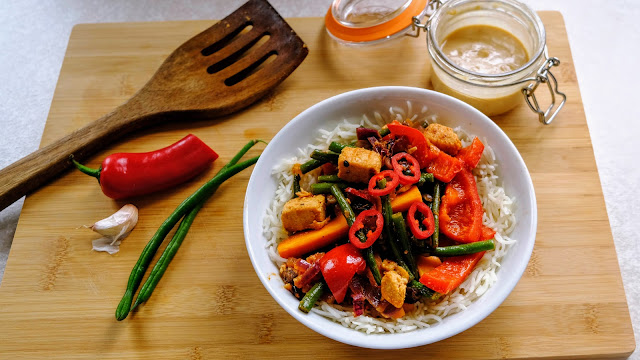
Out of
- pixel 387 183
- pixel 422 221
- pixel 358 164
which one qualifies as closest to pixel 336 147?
pixel 358 164

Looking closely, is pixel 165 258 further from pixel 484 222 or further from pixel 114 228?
pixel 484 222

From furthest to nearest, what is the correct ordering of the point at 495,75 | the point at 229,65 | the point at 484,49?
the point at 229,65
the point at 484,49
the point at 495,75

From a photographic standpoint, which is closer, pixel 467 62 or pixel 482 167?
pixel 482 167

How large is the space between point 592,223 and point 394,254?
1.39 metres

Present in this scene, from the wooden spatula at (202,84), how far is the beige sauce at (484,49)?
106 centimetres

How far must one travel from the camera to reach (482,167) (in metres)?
3.11

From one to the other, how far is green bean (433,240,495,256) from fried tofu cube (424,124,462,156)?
57 centimetres

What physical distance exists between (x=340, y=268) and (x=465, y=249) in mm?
667

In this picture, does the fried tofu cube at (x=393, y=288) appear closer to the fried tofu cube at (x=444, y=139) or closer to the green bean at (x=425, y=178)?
the green bean at (x=425, y=178)

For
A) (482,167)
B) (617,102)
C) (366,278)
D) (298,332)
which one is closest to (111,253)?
(298,332)

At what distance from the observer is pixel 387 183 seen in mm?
2811

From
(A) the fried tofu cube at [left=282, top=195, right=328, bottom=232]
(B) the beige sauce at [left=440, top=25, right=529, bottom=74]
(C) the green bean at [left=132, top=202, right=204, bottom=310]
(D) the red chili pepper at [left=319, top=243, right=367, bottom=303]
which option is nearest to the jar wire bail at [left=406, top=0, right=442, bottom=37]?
(B) the beige sauce at [left=440, top=25, right=529, bottom=74]

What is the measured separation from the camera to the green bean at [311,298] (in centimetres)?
272

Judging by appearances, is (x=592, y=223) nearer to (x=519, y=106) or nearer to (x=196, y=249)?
(x=519, y=106)
